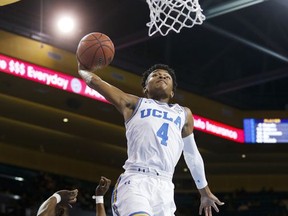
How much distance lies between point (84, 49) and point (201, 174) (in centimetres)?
132

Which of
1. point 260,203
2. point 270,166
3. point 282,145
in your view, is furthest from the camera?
point 270,166

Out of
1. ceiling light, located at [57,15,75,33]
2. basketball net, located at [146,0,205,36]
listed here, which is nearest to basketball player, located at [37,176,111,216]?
basketball net, located at [146,0,205,36]

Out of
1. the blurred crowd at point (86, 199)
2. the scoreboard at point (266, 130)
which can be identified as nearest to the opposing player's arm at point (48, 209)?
the blurred crowd at point (86, 199)

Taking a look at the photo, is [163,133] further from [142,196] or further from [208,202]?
[208,202]

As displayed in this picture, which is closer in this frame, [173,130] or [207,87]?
[173,130]

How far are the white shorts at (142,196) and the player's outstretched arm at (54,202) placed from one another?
425 mm

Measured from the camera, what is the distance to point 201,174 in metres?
4.67

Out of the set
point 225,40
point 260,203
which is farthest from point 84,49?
point 260,203

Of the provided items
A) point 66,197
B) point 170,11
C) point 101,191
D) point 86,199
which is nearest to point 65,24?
point 170,11

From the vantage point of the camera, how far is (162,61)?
14.2 meters

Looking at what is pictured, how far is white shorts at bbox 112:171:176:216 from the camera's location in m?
4.04

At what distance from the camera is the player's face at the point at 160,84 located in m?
4.55

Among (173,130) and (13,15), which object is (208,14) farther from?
(173,130)

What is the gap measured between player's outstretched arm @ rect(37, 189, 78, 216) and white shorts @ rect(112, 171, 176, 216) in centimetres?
42
